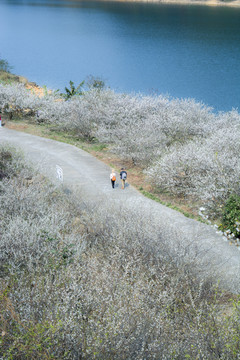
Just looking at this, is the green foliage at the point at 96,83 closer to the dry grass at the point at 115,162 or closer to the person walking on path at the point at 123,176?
the dry grass at the point at 115,162

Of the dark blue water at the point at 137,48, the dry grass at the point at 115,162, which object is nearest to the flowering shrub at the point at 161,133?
the dry grass at the point at 115,162

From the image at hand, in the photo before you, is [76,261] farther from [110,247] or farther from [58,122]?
[58,122]

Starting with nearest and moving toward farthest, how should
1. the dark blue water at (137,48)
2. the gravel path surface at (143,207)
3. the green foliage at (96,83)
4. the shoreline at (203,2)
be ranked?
the gravel path surface at (143,207) < the green foliage at (96,83) < the dark blue water at (137,48) < the shoreline at (203,2)

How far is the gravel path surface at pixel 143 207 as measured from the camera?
10.6 metres

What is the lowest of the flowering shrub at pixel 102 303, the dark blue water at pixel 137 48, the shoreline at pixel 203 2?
the flowering shrub at pixel 102 303

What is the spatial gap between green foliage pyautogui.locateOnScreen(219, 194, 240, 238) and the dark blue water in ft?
89.5

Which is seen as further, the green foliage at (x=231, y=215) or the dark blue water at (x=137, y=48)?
the dark blue water at (x=137, y=48)

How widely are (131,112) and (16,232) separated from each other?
813 inches

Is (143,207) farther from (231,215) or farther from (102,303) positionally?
(102,303)

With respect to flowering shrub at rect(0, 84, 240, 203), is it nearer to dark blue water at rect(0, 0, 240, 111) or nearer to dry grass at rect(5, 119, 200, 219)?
dry grass at rect(5, 119, 200, 219)

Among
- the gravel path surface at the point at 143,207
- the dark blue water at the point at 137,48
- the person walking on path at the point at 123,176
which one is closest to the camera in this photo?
the gravel path surface at the point at 143,207

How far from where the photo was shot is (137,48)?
229 ft

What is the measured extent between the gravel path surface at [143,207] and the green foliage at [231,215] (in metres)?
0.56

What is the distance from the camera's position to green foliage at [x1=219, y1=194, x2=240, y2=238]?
44.6ft
